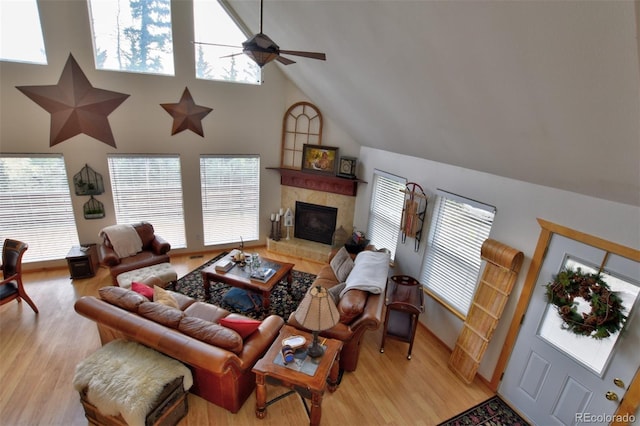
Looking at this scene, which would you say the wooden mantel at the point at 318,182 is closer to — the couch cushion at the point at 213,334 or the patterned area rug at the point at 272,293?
the patterned area rug at the point at 272,293

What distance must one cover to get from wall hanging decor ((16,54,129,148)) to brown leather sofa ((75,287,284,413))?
133 inches

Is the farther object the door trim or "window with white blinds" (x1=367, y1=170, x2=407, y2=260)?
"window with white blinds" (x1=367, y1=170, x2=407, y2=260)

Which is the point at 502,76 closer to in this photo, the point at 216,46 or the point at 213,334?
the point at 213,334

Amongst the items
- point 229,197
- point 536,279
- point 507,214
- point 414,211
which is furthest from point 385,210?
point 229,197

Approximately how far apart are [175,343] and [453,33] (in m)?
3.43

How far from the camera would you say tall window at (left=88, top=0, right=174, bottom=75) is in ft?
15.7

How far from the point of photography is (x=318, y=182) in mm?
6379

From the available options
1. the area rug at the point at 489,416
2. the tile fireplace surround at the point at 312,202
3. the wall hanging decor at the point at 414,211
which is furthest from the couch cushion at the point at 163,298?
the wall hanging decor at the point at 414,211

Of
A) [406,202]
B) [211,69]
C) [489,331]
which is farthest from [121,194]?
[489,331]

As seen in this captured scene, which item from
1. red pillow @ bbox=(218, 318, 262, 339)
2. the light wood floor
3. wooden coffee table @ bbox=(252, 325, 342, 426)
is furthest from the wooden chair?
wooden coffee table @ bbox=(252, 325, 342, 426)

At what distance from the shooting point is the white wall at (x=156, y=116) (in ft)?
14.9

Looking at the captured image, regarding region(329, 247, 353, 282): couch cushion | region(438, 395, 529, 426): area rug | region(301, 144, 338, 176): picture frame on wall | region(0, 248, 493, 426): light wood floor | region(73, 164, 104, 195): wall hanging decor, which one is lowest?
region(0, 248, 493, 426): light wood floor

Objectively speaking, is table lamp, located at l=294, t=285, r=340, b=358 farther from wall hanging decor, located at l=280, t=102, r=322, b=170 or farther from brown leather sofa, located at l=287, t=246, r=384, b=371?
wall hanging decor, located at l=280, t=102, r=322, b=170

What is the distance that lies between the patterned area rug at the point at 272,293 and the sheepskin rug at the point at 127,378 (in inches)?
67.6
